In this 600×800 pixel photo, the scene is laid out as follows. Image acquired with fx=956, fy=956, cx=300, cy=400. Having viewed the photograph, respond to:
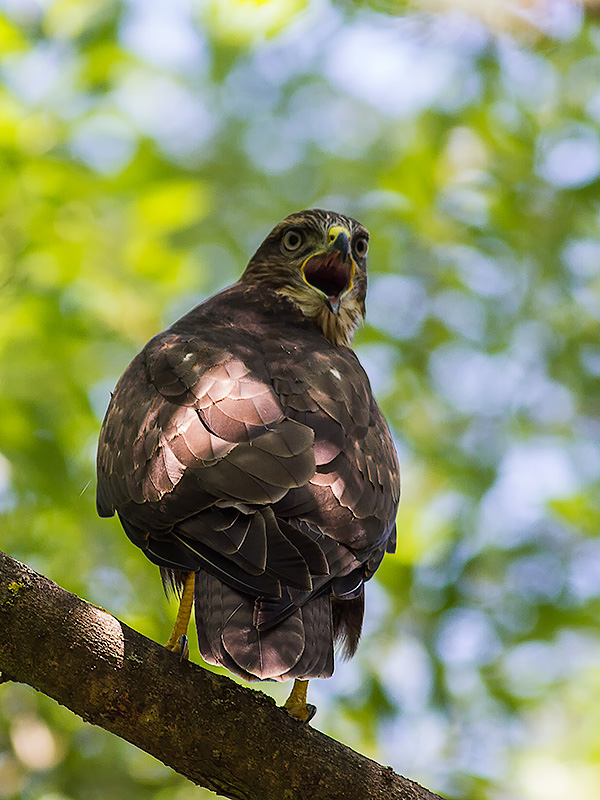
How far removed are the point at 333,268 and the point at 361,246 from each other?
248 millimetres

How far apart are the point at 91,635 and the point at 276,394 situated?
3.75 feet

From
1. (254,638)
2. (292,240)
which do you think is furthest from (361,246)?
(254,638)

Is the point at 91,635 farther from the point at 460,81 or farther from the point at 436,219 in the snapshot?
the point at 460,81

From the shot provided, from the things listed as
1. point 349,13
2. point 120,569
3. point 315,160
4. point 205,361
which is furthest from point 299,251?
point 315,160

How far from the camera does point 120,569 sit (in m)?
5.49

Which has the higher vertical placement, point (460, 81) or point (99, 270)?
point (460, 81)

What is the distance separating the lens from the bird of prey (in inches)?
113

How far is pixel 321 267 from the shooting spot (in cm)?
515

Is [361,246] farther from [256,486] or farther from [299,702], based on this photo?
[299,702]

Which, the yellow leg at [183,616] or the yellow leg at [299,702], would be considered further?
the yellow leg at [183,616]

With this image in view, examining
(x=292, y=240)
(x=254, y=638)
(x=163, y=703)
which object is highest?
(x=292, y=240)

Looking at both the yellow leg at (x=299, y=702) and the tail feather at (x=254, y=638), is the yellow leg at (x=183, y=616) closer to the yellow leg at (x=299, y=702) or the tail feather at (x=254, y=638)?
the yellow leg at (x=299, y=702)

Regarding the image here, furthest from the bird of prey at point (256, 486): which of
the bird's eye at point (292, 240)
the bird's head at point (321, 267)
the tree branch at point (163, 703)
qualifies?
the bird's eye at point (292, 240)

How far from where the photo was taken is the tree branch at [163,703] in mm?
2795
